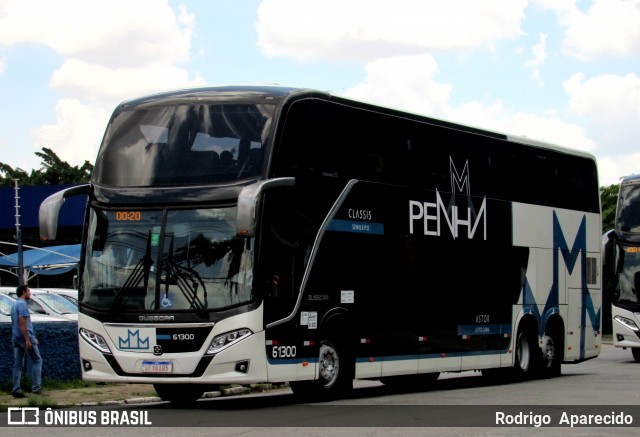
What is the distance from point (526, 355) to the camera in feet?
74.7

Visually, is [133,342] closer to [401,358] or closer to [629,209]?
[401,358]

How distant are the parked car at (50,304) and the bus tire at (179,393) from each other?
1201 centimetres

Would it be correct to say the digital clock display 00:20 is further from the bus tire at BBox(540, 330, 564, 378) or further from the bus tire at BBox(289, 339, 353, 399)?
the bus tire at BBox(540, 330, 564, 378)

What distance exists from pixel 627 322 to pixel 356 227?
558 inches

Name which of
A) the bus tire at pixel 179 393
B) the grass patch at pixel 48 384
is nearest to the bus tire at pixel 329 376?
the bus tire at pixel 179 393

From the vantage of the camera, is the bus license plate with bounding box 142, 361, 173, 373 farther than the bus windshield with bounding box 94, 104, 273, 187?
A: No

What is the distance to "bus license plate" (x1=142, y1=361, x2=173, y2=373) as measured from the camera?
15258mm

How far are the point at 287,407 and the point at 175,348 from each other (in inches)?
71.6

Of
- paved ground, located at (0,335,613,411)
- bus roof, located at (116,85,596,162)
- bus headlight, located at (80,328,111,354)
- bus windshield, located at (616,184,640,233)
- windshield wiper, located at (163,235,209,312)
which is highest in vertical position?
bus roof, located at (116,85,596,162)

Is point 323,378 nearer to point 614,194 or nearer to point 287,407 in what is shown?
point 287,407

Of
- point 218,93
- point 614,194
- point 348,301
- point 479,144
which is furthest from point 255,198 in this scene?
point 614,194

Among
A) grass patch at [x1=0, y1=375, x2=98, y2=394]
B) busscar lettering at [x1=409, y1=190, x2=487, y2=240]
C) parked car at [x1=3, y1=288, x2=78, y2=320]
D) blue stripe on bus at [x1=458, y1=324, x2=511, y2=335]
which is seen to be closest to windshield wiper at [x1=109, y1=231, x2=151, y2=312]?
grass patch at [x1=0, y1=375, x2=98, y2=394]

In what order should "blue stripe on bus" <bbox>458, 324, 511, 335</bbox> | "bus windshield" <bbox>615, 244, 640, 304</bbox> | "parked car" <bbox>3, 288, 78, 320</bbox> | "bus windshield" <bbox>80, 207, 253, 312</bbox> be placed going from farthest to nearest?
1. "parked car" <bbox>3, 288, 78, 320</bbox>
2. "bus windshield" <bbox>615, 244, 640, 304</bbox>
3. "blue stripe on bus" <bbox>458, 324, 511, 335</bbox>
4. "bus windshield" <bbox>80, 207, 253, 312</bbox>

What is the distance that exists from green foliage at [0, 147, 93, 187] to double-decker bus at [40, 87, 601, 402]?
52.5 m
